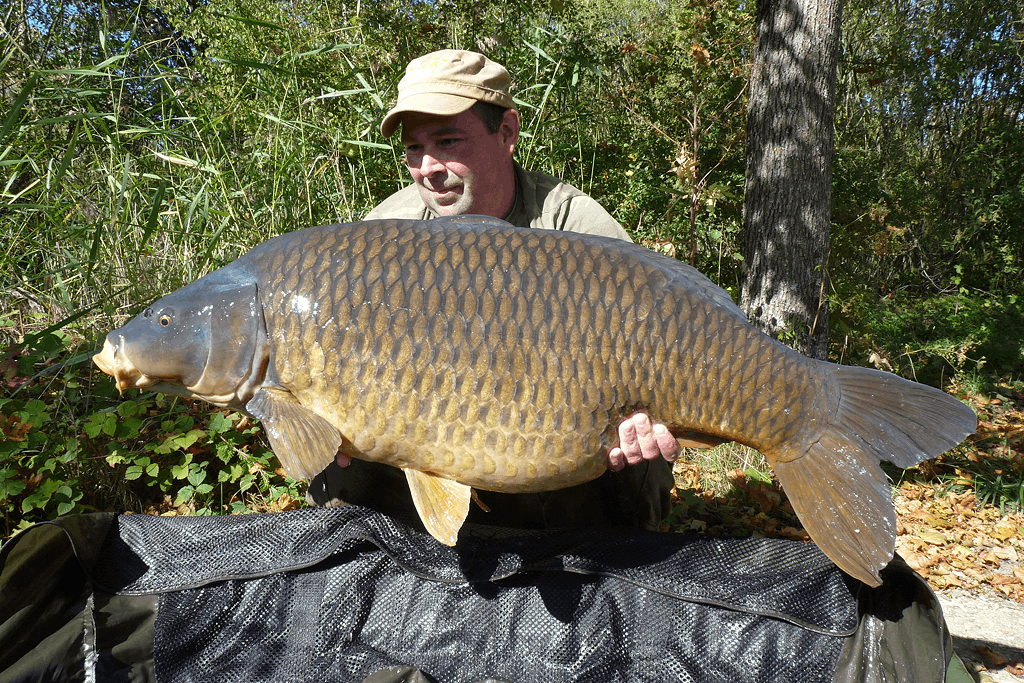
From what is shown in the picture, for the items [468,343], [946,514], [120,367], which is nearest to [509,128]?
[468,343]

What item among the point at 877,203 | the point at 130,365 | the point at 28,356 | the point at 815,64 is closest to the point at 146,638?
the point at 130,365

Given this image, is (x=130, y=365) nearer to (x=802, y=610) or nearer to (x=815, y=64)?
(x=802, y=610)

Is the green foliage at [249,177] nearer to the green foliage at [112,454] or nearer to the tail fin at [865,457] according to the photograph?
the green foliage at [112,454]

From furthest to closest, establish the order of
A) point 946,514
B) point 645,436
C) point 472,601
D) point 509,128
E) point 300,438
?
point 946,514
point 509,128
point 472,601
point 645,436
point 300,438

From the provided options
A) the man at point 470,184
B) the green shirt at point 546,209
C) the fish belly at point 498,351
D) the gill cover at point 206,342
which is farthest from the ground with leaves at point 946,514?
the gill cover at point 206,342

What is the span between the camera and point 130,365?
4.09 feet

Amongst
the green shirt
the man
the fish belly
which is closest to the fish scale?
the fish belly

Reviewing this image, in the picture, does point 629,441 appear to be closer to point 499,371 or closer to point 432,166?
point 499,371

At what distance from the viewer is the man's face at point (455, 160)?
181 cm

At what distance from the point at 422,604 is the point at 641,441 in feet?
2.18

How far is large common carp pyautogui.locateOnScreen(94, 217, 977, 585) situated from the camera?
1.20 meters

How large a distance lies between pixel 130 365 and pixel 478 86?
42.1 inches

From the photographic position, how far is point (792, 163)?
321 cm

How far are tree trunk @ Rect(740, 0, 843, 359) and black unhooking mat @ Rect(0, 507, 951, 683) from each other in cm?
182
